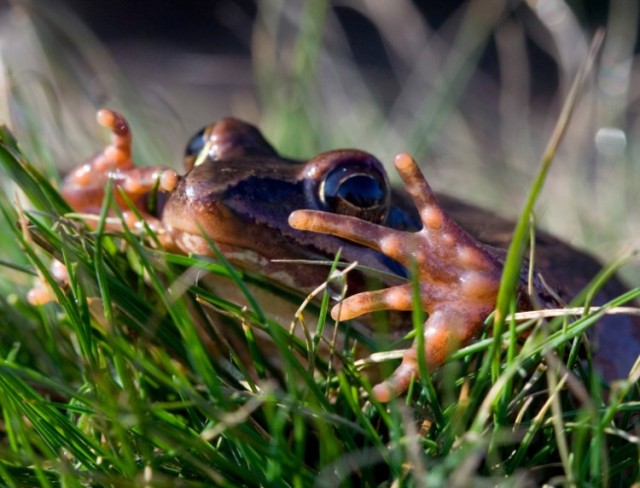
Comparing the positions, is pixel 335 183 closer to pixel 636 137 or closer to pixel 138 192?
pixel 138 192

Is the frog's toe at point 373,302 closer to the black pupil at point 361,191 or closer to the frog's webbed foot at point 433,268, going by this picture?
the frog's webbed foot at point 433,268

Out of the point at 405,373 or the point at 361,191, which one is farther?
the point at 361,191

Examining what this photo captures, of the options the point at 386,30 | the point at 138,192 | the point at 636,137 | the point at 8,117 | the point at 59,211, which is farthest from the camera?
the point at 636,137

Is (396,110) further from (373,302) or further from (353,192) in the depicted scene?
(373,302)

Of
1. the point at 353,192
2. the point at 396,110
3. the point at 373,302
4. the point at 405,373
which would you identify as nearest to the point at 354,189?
the point at 353,192

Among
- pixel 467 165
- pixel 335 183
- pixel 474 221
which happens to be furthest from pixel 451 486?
pixel 467 165

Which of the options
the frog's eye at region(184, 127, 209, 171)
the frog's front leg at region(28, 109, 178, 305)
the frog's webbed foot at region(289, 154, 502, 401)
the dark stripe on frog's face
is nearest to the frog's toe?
the frog's webbed foot at region(289, 154, 502, 401)
